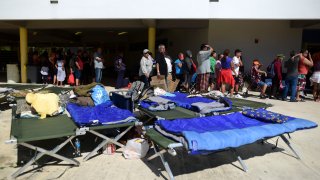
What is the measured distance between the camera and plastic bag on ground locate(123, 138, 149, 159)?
391cm

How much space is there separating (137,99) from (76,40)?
1815cm

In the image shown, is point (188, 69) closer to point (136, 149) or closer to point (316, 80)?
point (316, 80)

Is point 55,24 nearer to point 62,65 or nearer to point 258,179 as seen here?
point 62,65

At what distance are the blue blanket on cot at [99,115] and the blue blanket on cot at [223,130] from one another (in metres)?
0.60

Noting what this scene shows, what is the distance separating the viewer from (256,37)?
37.2ft

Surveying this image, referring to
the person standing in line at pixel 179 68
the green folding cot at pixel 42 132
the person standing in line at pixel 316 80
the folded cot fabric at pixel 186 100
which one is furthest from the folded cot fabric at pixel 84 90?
the person standing in line at pixel 316 80

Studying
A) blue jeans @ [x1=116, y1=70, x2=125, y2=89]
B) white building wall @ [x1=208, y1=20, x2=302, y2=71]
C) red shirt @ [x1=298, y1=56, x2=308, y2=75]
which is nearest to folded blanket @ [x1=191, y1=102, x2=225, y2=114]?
red shirt @ [x1=298, y1=56, x2=308, y2=75]

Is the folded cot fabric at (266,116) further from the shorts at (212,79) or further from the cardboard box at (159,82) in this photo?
the shorts at (212,79)

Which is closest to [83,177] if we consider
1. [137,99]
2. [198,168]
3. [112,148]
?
[112,148]

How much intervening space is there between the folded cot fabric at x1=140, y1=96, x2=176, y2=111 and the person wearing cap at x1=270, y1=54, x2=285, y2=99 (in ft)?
17.2

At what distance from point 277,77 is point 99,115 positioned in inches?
264

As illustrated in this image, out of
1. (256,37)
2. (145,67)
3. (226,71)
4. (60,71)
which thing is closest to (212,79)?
(226,71)

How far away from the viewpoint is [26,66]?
1195 cm

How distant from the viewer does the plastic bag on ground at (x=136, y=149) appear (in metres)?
3.91
